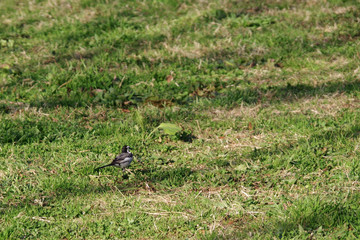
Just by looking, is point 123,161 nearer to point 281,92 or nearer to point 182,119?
point 182,119

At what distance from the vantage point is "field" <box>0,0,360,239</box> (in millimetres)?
4043

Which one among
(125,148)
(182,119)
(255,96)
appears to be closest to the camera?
(125,148)

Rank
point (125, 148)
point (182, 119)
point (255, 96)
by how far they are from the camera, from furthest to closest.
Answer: point (255, 96), point (182, 119), point (125, 148)

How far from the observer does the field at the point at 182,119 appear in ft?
13.3

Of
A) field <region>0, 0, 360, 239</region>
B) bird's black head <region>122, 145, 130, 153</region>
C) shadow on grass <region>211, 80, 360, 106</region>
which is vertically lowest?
shadow on grass <region>211, 80, 360, 106</region>

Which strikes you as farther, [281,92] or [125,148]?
[281,92]

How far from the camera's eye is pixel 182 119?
19.3 ft

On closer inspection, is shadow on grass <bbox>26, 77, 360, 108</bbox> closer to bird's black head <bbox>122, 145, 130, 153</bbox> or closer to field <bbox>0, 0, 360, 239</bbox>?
field <bbox>0, 0, 360, 239</bbox>

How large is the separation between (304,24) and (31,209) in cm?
634

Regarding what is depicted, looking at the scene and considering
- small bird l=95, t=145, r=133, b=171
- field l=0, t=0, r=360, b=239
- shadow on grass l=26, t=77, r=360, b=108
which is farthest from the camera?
shadow on grass l=26, t=77, r=360, b=108

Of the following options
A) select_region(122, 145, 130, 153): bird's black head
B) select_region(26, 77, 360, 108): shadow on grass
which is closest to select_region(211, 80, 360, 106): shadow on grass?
select_region(26, 77, 360, 108): shadow on grass

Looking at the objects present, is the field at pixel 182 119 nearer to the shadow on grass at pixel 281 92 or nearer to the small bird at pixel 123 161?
the shadow on grass at pixel 281 92

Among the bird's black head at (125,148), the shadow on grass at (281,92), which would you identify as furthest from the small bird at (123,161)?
the shadow on grass at (281,92)

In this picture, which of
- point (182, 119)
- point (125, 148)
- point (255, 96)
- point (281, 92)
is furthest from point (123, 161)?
point (281, 92)
